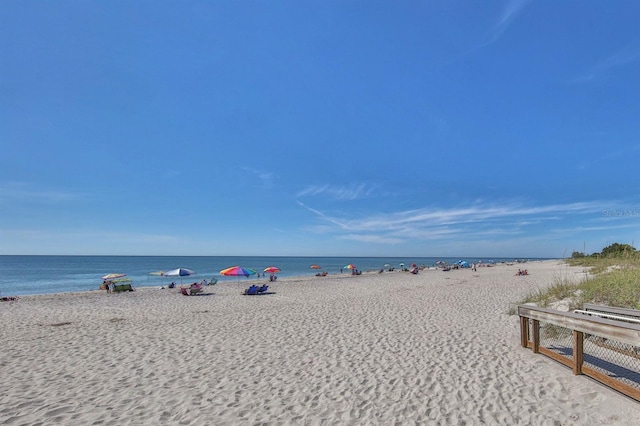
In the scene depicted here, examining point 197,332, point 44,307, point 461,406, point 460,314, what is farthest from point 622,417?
point 44,307

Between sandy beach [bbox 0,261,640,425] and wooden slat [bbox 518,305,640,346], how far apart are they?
826mm

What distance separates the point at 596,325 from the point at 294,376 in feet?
14.7

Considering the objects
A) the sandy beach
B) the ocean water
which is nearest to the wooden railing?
the sandy beach

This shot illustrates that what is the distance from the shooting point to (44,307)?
1493cm

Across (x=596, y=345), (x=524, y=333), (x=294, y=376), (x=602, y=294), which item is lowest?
(x=294, y=376)

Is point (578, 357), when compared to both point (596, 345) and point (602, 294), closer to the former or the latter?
point (596, 345)

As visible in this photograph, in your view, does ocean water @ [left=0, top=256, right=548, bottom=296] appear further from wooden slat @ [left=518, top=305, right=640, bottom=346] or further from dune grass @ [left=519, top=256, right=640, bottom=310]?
wooden slat @ [left=518, top=305, right=640, bottom=346]

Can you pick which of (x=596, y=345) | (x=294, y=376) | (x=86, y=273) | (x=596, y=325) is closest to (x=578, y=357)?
(x=596, y=325)

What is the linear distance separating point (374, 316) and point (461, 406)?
6.74 metres

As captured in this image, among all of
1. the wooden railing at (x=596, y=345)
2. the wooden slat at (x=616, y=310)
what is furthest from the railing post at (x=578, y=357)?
the wooden slat at (x=616, y=310)

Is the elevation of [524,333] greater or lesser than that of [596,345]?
greater

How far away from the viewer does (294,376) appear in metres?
5.64

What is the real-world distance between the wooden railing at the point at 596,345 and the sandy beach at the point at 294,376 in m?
0.15

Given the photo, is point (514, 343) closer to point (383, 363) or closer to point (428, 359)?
point (428, 359)
